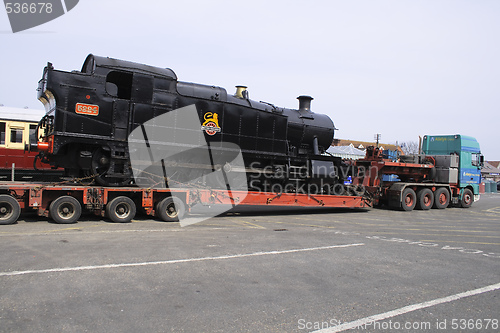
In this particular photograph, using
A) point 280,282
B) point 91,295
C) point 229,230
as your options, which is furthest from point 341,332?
point 229,230

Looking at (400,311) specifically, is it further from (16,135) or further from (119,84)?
(16,135)

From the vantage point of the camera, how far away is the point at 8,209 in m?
9.65

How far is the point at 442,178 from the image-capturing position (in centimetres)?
1953

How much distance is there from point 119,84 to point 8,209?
4.40 meters

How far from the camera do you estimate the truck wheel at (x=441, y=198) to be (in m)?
19.0

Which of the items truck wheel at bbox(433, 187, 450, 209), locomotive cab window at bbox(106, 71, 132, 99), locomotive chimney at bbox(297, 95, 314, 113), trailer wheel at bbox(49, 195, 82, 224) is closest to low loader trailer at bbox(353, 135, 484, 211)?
truck wheel at bbox(433, 187, 450, 209)

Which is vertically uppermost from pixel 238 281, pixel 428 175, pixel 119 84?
pixel 119 84

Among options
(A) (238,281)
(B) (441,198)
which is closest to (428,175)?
(B) (441,198)

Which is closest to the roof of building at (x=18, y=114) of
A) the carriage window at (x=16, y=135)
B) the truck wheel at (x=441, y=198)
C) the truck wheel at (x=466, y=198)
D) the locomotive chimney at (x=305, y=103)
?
the carriage window at (x=16, y=135)

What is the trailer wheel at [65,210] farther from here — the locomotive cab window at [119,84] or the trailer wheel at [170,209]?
the locomotive cab window at [119,84]

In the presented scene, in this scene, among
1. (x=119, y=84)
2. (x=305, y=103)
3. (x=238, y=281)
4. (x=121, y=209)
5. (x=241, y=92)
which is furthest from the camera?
(x=305, y=103)

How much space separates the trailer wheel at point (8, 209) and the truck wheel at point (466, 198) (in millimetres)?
19889

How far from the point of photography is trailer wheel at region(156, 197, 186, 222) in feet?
37.3

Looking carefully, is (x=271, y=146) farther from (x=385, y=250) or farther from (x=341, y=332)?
(x=341, y=332)
